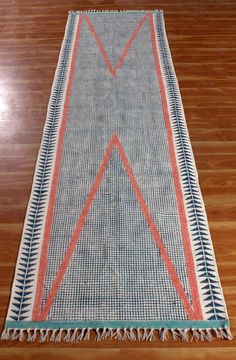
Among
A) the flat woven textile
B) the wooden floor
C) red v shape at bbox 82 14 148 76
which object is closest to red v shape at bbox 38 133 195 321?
the flat woven textile

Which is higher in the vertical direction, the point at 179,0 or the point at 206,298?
the point at 179,0

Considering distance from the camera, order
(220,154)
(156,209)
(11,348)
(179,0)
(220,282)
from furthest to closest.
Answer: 1. (179,0)
2. (220,154)
3. (156,209)
4. (220,282)
5. (11,348)

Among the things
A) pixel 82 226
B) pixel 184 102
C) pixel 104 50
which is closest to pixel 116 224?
pixel 82 226

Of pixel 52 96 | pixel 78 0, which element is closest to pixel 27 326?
pixel 52 96

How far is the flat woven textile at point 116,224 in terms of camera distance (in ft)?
3.51

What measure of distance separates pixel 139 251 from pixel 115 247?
0.09m

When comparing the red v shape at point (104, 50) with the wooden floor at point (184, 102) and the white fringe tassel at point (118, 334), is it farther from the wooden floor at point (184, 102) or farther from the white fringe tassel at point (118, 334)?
the white fringe tassel at point (118, 334)

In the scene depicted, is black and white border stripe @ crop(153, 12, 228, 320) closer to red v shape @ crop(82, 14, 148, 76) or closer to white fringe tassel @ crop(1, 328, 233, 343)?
white fringe tassel @ crop(1, 328, 233, 343)

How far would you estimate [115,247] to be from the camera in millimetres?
1221

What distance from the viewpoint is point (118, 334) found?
1039 mm

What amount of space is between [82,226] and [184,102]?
899 mm


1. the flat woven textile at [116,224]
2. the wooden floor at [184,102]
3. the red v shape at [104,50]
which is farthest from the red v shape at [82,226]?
the red v shape at [104,50]

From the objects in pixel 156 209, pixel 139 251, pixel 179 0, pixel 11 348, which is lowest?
pixel 11 348

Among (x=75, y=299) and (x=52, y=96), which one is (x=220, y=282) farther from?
(x=52, y=96)
